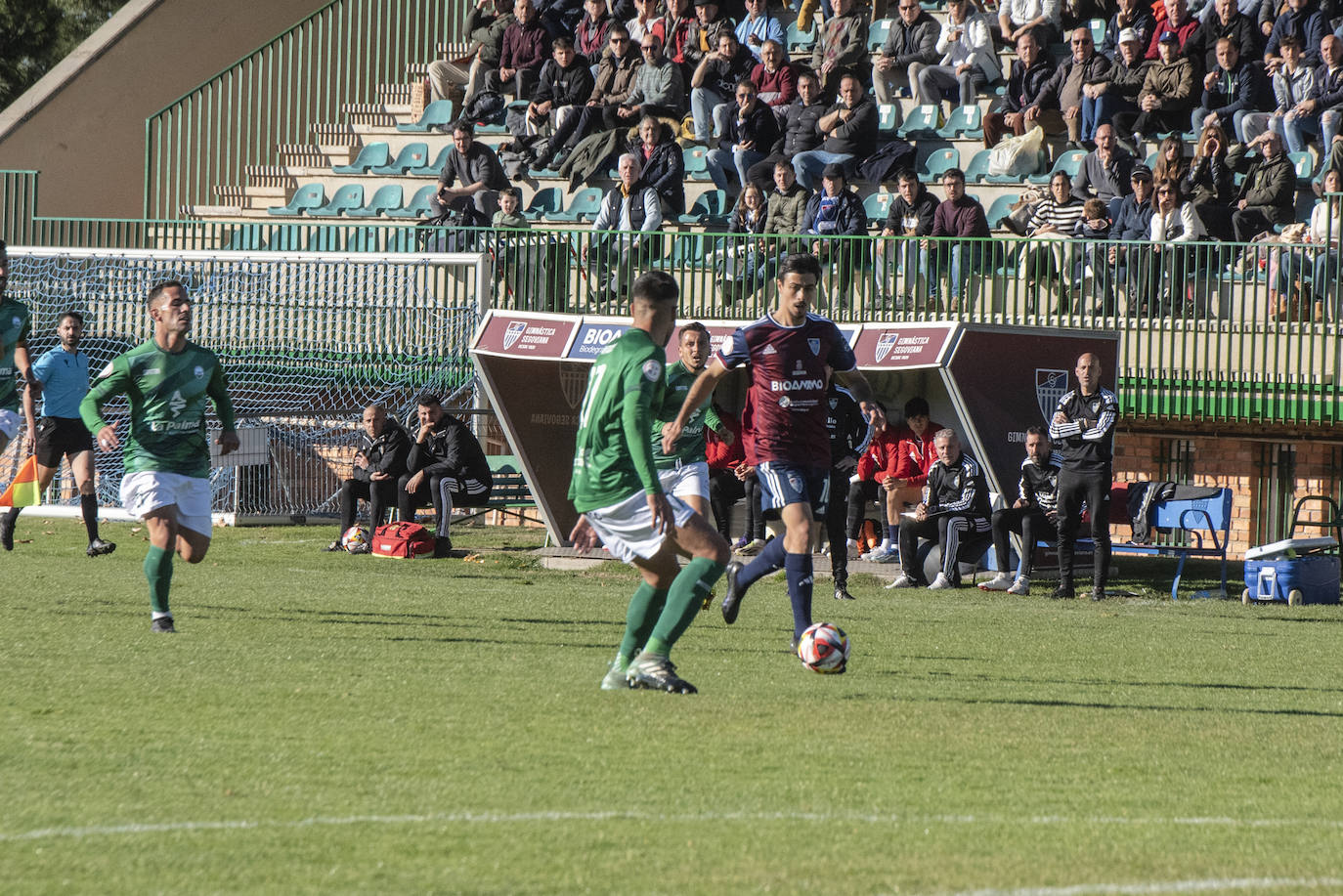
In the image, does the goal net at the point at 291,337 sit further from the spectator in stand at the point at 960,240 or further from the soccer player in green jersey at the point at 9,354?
the soccer player in green jersey at the point at 9,354

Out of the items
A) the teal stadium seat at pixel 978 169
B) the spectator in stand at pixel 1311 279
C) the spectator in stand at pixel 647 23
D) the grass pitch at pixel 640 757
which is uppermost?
the spectator in stand at pixel 647 23

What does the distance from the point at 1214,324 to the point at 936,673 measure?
890 centimetres

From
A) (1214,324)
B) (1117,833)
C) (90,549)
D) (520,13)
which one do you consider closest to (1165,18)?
(1214,324)

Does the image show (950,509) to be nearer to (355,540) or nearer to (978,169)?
(355,540)

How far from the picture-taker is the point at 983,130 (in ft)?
69.7

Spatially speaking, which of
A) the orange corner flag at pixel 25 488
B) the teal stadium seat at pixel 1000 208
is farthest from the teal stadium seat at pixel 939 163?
the orange corner flag at pixel 25 488

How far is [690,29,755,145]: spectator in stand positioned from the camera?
73.4 ft

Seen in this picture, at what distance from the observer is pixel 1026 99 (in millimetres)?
21031

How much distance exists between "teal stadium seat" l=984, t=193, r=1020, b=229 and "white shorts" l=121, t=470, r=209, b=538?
39.8 feet

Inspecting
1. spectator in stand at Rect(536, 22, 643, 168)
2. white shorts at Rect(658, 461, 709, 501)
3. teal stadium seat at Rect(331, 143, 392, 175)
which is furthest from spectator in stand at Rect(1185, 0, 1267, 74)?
white shorts at Rect(658, 461, 709, 501)

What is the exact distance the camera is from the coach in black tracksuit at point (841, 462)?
1373 cm

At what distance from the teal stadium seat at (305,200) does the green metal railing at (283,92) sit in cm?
140

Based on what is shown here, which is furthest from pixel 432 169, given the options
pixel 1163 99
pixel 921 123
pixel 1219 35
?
pixel 1219 35

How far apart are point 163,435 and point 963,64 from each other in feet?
46.8
